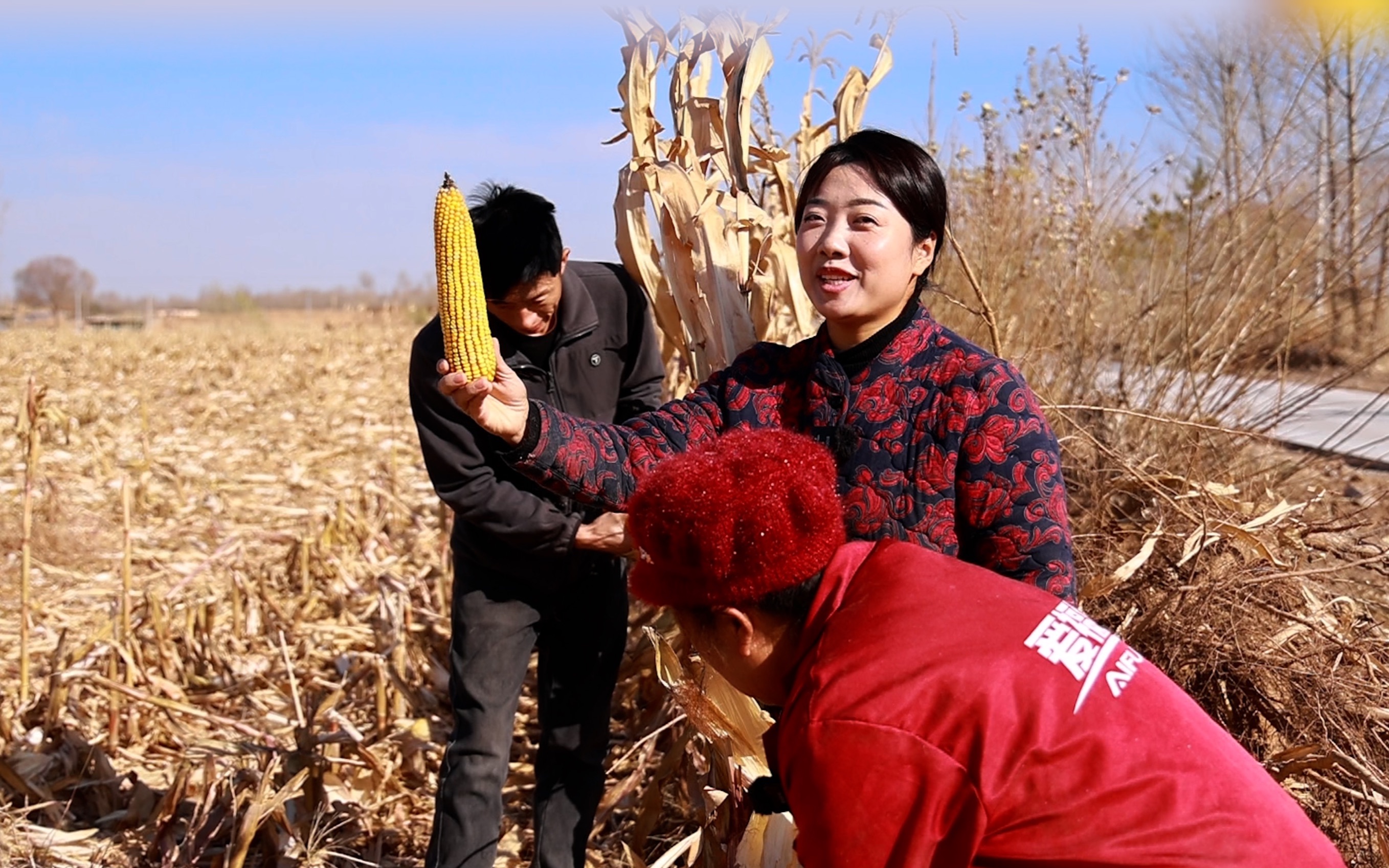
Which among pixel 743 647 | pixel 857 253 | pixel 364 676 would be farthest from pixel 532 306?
pixel 364 676

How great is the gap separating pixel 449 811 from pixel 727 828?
2.28ft

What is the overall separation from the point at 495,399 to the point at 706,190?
1.12 m

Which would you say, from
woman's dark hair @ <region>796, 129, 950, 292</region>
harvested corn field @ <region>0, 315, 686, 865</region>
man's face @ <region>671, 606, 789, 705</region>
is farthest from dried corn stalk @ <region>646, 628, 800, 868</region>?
woman's dark hair @ <region>796, 129, 950, 292</region>

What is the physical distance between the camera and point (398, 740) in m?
3.51

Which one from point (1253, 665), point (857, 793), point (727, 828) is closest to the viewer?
point (857, 793)

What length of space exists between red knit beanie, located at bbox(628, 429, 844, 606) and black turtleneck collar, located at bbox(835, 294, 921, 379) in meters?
0.55

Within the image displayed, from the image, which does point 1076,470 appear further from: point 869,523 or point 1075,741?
point 1075,741

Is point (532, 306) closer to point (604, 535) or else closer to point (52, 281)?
point (604, 535)

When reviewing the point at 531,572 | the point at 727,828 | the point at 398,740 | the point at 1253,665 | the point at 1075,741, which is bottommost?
→ the point at 398,740

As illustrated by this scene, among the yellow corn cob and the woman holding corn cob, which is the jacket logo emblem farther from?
the yellow corn cob

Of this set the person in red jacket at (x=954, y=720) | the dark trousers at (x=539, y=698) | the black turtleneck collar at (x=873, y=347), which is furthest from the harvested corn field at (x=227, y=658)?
the person in red jacket at (x=954, y=720)

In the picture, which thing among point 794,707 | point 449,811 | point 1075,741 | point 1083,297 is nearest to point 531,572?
point 449,811

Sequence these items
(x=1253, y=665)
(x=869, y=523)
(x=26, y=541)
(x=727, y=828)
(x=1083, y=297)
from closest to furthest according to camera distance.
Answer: (x=869, y=523)
(x=727, y=828)
(x=1253, y=665)
(x=26, y=541)
(x=1083, y=297)

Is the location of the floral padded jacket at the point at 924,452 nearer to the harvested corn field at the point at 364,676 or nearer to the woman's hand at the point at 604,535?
the woman's hand at the point at 604,535
